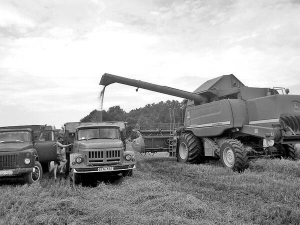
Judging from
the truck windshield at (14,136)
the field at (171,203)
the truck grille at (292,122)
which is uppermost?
the truck grille at (292,122)

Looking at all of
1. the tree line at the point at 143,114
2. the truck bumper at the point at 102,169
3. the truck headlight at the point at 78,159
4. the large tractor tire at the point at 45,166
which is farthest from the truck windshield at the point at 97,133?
the tree line at the point at 143,114

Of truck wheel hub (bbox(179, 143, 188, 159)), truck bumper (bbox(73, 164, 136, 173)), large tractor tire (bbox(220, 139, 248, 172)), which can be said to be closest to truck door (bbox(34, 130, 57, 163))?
truck bumper (bbox(73, 164, 136, 173))

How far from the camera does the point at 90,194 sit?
24.4 ft

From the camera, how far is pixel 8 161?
9086mm

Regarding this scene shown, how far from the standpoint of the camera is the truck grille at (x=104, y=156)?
915 cm

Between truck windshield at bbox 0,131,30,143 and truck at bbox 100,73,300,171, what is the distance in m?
5.55

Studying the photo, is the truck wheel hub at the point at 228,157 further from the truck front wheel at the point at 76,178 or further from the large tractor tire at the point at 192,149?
the truck front wheel at the point at 76,178

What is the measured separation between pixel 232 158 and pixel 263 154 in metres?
1.52

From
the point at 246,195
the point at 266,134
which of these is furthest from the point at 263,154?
the point at 246,195

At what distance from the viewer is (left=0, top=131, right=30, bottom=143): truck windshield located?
32.8ft

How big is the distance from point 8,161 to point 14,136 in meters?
1.24

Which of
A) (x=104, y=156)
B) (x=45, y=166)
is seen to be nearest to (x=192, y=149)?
(x=104, y=156)

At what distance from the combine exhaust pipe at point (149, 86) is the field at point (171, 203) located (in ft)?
18.5

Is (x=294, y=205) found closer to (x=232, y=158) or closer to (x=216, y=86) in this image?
(x=232, y=158)
